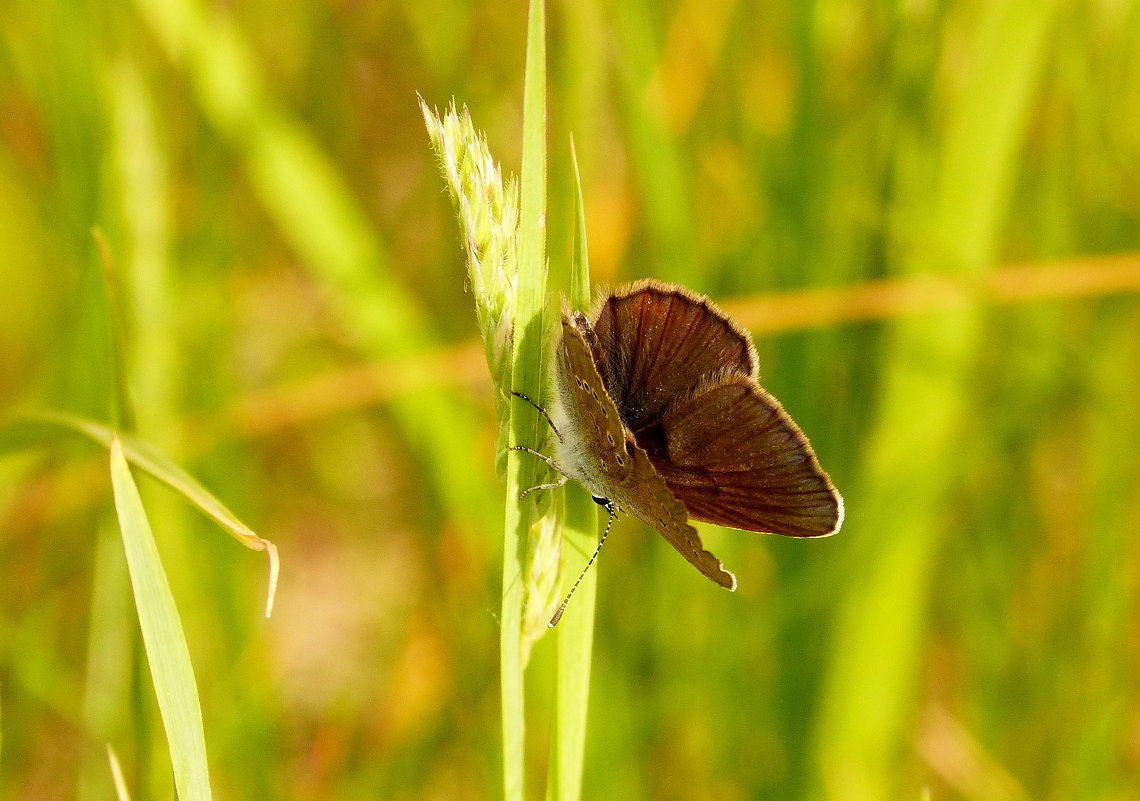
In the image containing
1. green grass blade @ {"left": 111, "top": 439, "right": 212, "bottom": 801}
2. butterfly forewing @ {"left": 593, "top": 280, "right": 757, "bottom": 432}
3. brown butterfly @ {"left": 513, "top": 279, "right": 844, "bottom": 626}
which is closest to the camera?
green grass blade @ {"left": 111, "top": 439, "right": 212, "bottom": 801}

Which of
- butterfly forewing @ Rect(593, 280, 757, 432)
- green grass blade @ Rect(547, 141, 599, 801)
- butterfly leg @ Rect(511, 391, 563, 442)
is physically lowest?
green grass blade @ Rect(547, 141, 599, 801)

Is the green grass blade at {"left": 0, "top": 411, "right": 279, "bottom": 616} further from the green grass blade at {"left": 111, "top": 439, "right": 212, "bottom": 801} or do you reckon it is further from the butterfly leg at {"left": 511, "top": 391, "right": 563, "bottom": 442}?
the butterfly leg at {"left": 511, "top": 391, "right": 563, "bottom": 442}

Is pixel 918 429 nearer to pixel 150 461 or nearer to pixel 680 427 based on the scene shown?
pixel 680 427

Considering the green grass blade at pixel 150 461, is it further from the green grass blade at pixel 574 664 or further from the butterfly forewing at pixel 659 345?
the butterfly forewing at pixel 659 345

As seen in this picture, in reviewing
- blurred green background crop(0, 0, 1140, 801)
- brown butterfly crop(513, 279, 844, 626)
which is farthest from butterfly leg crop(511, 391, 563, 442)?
blurred green background crop(0, 0, 1140, 801)

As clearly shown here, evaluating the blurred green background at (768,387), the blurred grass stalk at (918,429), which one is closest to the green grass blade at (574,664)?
the blurred green background at (768,387)

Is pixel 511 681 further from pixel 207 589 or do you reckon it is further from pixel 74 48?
pixel 74 48
